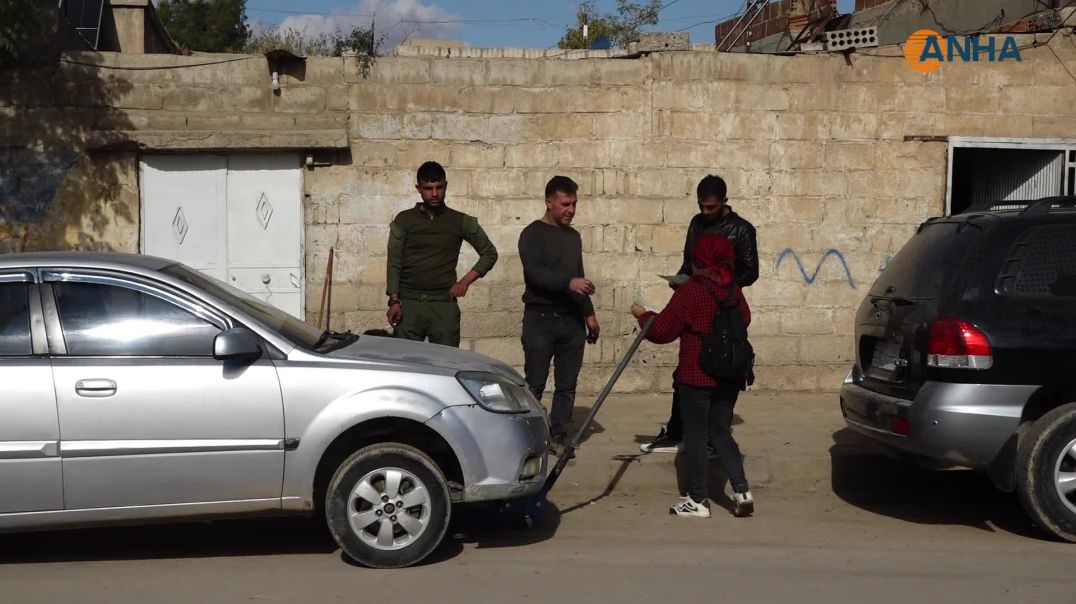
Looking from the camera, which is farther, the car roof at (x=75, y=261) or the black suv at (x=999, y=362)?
the black suv at (x=999, y=362)

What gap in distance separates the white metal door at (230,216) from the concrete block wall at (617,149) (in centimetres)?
16

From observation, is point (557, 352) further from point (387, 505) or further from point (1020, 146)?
point (1020, 146)

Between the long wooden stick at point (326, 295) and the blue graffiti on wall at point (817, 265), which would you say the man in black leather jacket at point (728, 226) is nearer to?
the blue graffiti on wall at point (817, 265)

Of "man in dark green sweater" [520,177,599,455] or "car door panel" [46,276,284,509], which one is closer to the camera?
"car door panel" [46,276,284,509]

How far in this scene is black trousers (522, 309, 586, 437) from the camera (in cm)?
754

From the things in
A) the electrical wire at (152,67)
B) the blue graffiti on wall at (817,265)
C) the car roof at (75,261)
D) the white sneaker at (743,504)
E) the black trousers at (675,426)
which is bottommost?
the white sneaker at (743,504)

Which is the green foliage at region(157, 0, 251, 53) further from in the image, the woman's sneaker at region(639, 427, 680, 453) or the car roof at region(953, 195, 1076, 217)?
the car roof at region(953, 195, 1076, 217)

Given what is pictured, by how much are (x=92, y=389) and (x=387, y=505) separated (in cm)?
150

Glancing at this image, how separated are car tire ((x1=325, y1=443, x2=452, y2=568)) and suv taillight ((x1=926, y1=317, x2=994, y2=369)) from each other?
2.71 meters

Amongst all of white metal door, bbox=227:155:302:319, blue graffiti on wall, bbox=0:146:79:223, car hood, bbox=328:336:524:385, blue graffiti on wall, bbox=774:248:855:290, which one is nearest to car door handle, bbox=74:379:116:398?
car hood, bbox=328:336:524:385

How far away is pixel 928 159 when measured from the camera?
1027cm

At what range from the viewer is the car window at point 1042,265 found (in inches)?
243

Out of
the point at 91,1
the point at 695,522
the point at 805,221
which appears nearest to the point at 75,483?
the point at 695,522

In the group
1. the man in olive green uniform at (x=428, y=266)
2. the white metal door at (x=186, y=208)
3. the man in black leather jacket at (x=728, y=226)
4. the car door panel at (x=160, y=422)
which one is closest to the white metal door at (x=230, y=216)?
the white metal door at (x=186, y=208)
